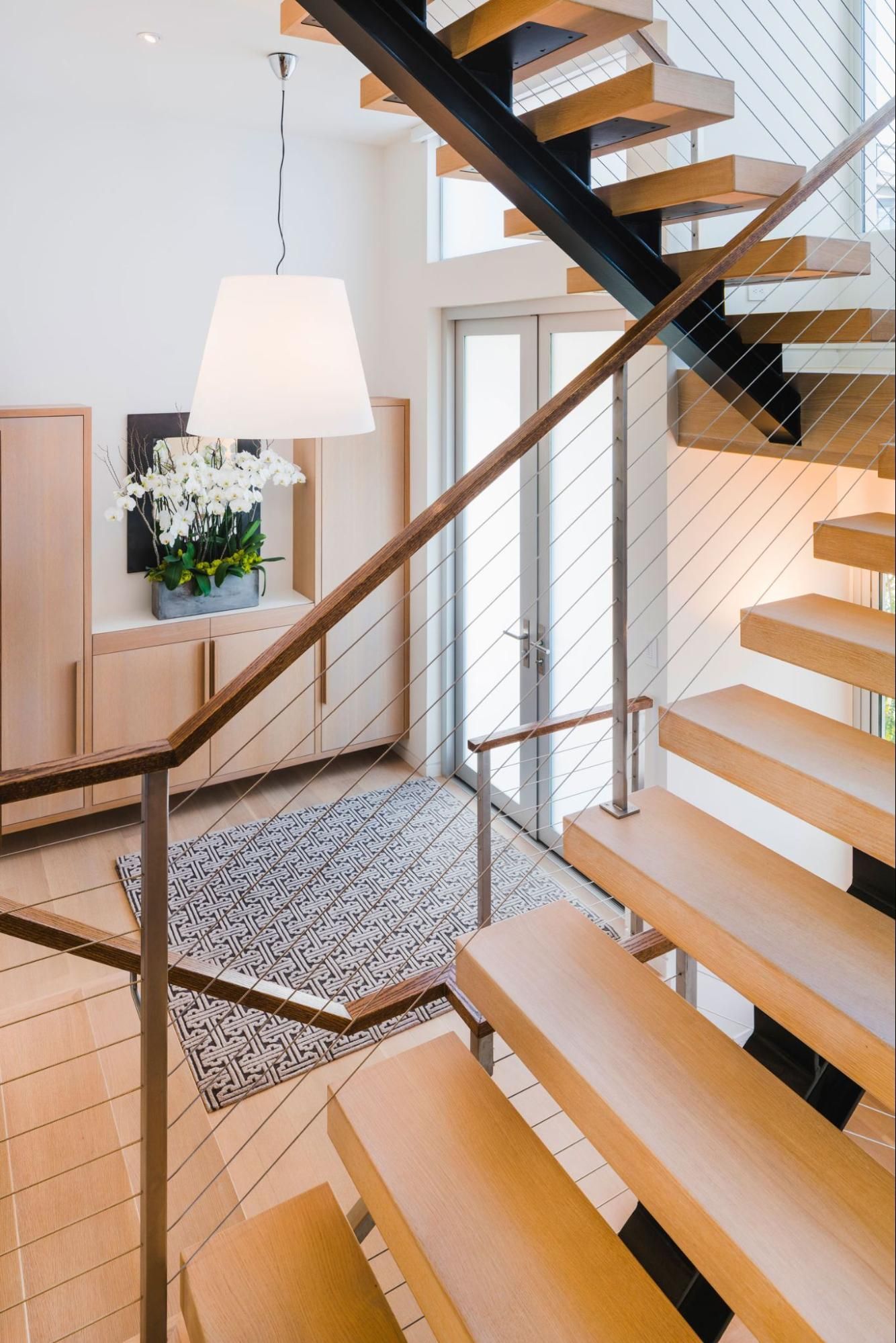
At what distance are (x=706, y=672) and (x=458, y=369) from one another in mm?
2096

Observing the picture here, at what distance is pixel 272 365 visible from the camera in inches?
82.4

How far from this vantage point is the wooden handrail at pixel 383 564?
1.25 meters

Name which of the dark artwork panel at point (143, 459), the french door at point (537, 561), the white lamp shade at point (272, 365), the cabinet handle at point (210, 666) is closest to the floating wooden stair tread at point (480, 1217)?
the white lamp shade at point (272, 365)

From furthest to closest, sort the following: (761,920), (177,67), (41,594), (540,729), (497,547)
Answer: (497,547) → (41,594) → (177,67) → (540,729) → (761,920)

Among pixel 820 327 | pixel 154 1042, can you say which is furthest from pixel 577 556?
pixel 154 1042

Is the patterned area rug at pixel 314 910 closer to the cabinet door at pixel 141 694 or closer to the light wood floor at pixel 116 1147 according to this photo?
the light wood floor at pixel 116 1147

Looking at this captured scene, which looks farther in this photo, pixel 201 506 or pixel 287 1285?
pixel 201 506

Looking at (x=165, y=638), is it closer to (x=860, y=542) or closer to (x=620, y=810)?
(x=620, y=810)

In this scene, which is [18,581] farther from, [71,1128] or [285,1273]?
[285,1273]

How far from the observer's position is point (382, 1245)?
2.29 m

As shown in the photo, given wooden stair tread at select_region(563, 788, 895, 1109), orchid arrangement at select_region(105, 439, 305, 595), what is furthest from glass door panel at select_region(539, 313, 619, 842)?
wooden stair tread at select_region(563, 788, 895, 1109)

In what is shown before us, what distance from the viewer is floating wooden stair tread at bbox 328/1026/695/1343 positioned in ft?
4.41

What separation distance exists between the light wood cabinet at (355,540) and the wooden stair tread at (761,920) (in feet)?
8.94

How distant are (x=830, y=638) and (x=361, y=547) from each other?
3.15 metres
